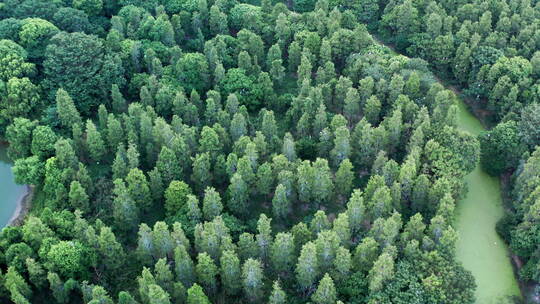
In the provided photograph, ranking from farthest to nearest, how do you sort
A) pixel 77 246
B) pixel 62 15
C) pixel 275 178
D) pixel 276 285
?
pixel 62 15 < pixel 275 178 < pixel 77 246 < pixel 276 285

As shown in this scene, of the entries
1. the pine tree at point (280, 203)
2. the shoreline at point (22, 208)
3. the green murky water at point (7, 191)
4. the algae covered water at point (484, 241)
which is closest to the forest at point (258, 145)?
the pine tree at point (280, 203)

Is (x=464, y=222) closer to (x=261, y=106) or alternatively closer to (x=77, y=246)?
(x=261, y=106)

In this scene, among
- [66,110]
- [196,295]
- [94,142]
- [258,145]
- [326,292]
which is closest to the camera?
[196,295]

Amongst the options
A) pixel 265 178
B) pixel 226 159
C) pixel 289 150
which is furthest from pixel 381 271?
pixel 226 159

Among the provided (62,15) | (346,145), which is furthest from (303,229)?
(62,15)

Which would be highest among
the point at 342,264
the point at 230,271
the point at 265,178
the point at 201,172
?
the point at 342,264

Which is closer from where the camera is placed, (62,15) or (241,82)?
(241,82)

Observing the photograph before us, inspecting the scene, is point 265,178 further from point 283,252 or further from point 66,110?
point 66,110
